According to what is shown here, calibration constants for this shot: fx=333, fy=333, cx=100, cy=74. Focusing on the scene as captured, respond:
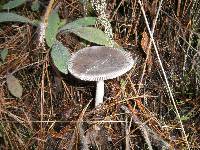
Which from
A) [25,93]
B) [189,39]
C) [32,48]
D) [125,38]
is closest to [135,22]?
[125,38]

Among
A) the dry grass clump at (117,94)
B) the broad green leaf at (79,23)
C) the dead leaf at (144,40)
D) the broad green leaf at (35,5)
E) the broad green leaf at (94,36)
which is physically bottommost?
the dry grass clump at (117,94)

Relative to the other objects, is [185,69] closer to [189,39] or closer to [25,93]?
[189,39]

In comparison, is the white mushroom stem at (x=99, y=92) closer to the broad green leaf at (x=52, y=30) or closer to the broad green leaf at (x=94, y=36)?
the broad green leaf at (x=94, y=36)

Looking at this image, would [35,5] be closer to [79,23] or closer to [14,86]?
[79,23]

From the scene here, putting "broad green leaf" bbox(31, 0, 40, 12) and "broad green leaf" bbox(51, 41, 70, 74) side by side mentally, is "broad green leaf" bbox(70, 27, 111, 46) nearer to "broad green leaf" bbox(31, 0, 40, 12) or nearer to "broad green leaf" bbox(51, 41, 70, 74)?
"broad green leaf" bbox(51, 41, 70, 74)

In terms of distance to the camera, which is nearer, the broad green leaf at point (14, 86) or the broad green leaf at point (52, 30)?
the broad green leaf at point (52, 30)

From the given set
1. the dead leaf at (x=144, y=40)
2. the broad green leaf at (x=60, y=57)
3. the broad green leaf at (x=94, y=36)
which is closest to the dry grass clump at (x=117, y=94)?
the dead leaf at (x=144, y=40)
